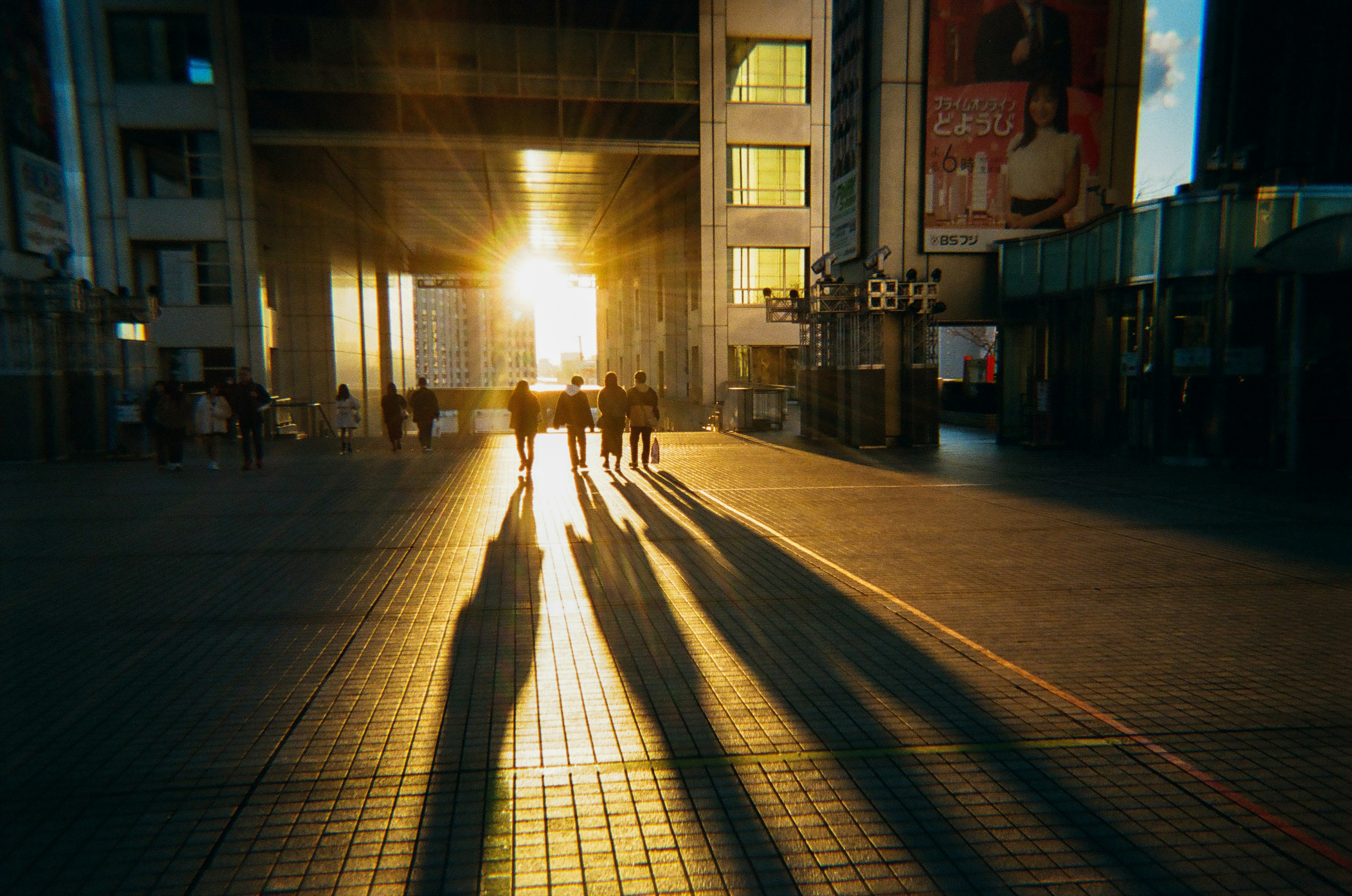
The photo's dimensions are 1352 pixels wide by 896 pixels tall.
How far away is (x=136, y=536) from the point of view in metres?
8.88

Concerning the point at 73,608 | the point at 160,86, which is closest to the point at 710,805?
the point at 73,608

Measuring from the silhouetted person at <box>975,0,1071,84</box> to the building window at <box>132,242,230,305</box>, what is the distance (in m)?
23.5

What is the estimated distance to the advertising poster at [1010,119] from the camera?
20.4 m

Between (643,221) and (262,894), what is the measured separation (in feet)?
137

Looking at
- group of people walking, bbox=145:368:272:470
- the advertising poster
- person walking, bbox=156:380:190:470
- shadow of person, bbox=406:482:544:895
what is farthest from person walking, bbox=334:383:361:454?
the advertising poster

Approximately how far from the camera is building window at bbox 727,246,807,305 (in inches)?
1289

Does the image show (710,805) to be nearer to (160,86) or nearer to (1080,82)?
(1080,82)

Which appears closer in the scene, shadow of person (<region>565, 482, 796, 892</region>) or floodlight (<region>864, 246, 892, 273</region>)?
shadow of person (<region>565, 482, 796, 892</region>)

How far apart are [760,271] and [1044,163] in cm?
1338

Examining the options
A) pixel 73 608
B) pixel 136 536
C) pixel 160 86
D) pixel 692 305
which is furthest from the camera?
pixel 692 305

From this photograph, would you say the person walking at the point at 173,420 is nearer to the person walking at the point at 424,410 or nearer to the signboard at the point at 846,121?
the person walking at the point at 424,410

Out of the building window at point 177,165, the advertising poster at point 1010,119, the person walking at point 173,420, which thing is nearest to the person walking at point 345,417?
the person walking at point 173,420

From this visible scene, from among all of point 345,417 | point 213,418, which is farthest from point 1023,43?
point 213,418

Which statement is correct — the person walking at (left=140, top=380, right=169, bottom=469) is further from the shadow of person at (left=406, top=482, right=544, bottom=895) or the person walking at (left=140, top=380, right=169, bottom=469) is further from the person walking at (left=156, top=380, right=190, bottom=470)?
the shadow of person at (left=406, top=482, right=544, bottom=895)
